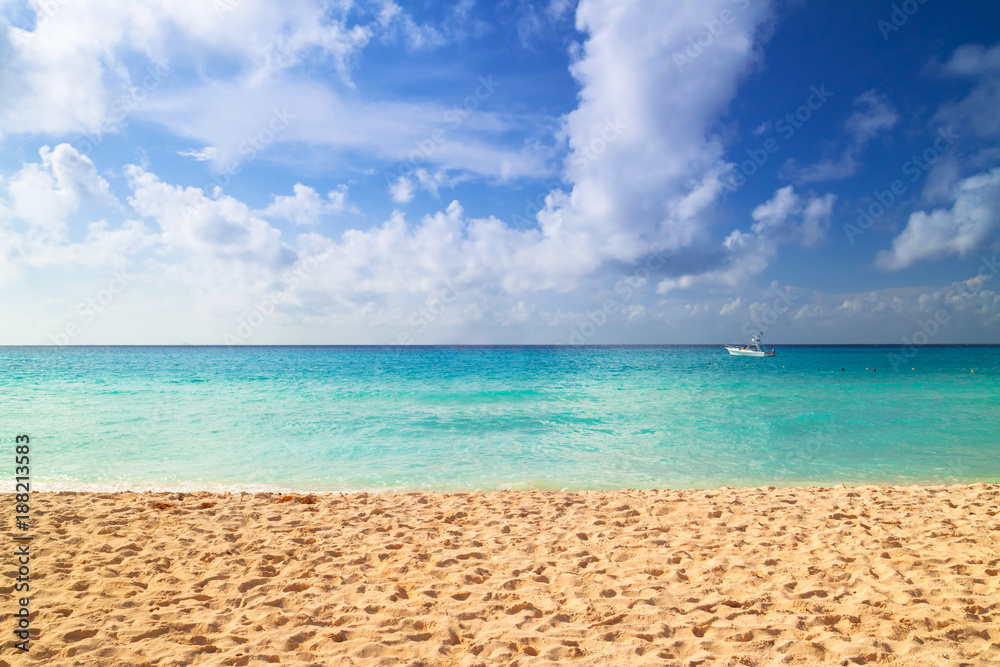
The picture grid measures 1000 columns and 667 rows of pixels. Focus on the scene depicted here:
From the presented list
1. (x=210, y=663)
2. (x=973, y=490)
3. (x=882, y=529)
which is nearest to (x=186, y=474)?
(x=210, y=663)

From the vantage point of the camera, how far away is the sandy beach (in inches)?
150

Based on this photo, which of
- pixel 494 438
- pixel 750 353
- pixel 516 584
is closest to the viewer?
pixel 516 584

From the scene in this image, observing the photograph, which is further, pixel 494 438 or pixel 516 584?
pixel 494 438

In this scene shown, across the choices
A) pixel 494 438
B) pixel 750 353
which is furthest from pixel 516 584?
pixel 750 353

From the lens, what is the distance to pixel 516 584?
16.2 ft

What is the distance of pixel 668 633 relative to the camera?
403 centimetres

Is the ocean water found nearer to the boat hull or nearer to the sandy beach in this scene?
the sandy beach

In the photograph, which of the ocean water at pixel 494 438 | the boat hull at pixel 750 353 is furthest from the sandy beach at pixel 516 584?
the boat hull at pixel 750 353

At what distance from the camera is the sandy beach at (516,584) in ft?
12.5

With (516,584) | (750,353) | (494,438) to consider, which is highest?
(750,353)

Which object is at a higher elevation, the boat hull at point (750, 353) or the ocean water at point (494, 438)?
the boat hull at point (750, 353)

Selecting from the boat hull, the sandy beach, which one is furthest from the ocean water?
the boat hull

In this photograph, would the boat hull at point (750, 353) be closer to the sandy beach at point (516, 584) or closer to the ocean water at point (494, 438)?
the ocean water at point (494, 438)

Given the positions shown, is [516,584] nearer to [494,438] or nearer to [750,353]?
[494,438]
